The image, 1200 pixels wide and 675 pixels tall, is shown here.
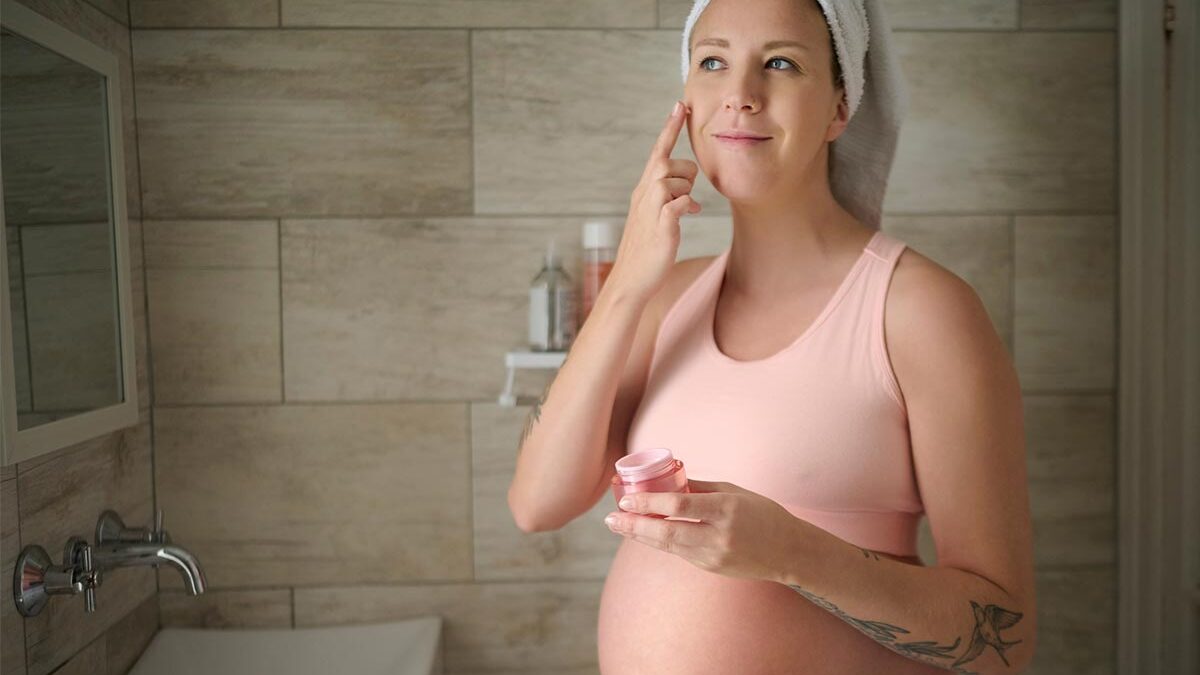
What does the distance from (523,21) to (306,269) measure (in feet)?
1.89

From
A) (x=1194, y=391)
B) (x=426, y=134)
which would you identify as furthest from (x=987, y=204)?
(x=426, y=134)

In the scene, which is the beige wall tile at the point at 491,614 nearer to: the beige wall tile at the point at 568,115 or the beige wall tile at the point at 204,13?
the beige wall tile at the point at 568,115

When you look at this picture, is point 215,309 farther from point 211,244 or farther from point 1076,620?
point 1076,620

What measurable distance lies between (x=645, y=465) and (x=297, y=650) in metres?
1.08

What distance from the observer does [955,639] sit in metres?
1.00

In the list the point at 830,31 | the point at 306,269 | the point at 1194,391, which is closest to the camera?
the point at 830,31

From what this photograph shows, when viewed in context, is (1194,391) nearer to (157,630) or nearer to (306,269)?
(306,269)

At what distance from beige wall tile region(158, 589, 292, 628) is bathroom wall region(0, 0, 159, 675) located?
3 centimetres

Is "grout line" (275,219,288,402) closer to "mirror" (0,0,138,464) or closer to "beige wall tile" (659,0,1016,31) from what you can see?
"mirror" (0,0,138,464)

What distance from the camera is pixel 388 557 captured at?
1720 mm

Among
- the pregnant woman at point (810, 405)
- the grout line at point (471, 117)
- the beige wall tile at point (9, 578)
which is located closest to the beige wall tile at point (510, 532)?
the grout line at point (471, 117)

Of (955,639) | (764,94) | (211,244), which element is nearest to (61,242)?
(211,244)

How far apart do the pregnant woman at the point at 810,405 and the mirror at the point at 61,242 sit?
64cm

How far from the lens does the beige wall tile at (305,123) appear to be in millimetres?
1646
